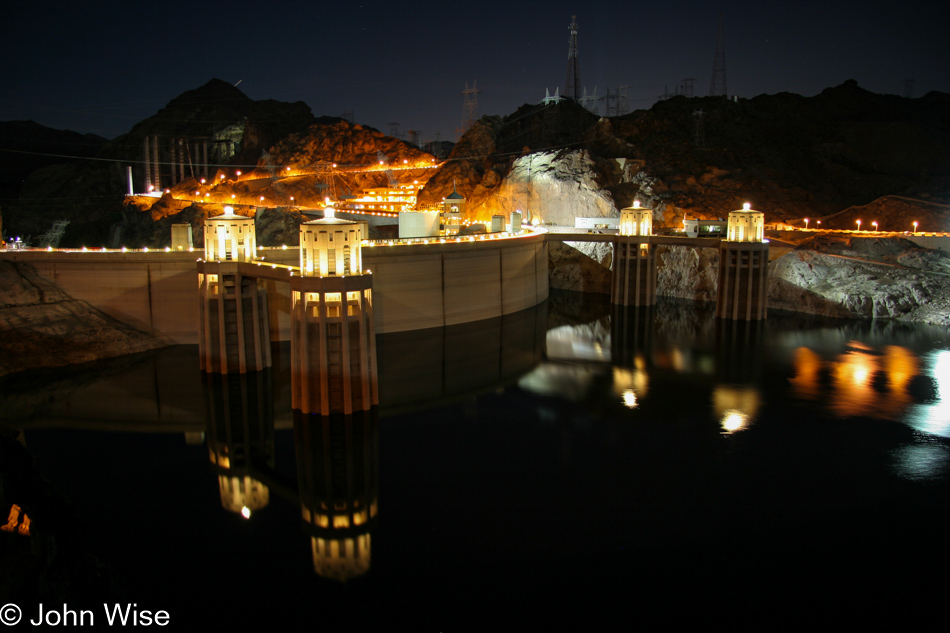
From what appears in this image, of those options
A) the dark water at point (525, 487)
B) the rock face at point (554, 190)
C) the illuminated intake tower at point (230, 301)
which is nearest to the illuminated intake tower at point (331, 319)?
the dark water at point (525, 487)

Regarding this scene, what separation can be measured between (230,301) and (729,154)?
52.0m

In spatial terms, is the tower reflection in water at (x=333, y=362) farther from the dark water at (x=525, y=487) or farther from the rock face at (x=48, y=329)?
the rock face at (x=48, y=329)

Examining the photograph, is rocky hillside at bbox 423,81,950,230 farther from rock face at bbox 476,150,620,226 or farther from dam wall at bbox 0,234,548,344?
dam wall at bbox 0,234,548,344

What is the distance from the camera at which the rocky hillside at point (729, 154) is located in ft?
196

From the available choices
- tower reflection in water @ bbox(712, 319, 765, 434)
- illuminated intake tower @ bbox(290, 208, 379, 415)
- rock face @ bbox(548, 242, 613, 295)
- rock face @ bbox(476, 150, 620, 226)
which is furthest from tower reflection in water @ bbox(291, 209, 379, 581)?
rock face @ bbox(476, 150, 620, 226)

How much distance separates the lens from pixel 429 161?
80.3m

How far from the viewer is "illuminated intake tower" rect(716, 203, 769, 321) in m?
43.6

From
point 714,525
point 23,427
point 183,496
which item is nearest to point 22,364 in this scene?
point 23,427

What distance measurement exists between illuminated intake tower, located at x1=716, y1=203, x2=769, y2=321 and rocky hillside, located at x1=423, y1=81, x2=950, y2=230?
533 inches

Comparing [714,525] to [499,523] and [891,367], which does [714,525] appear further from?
[891,367]

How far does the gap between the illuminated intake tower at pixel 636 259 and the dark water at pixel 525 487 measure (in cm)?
1572

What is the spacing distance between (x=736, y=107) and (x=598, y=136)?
64.7 ft

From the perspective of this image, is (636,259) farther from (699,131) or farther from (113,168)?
(113,168)

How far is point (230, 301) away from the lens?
2922 cm
